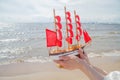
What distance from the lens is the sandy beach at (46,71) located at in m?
8.52

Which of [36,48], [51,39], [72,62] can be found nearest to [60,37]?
[51,39]

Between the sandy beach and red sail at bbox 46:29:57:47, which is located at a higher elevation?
red sail at bbox 46:29:57:47

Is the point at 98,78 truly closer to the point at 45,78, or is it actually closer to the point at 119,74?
the point at 119,74

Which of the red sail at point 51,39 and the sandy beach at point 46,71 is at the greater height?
the red sail at point 51,39

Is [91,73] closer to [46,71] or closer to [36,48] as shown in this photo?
[46,71]

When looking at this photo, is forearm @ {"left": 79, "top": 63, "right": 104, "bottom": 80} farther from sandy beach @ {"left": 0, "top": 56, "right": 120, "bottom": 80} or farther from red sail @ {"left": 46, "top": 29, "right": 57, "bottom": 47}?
sandy beach @ {"left": 0, "top": 56, "right": 120, "bottom": 80}

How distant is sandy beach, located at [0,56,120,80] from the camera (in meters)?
8.52

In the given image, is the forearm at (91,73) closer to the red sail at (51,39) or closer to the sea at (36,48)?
the red sail at (51,39)

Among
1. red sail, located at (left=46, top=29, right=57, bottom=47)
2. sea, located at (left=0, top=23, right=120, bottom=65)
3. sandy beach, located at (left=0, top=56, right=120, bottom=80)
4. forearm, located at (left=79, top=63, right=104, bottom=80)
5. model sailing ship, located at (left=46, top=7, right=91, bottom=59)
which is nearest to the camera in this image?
forearm, located at (left=79, top=63, right=104, bottom=80)

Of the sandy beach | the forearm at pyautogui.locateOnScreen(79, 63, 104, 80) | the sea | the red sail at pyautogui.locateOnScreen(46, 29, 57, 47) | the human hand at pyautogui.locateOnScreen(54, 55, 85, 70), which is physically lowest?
the sandy beach

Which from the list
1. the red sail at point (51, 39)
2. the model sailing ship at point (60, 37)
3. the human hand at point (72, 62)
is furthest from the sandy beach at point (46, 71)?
the human hand at point (72, 62)

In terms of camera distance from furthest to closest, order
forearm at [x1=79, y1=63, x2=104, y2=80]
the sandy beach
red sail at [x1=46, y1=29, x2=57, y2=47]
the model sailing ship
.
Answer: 1. the sandy beach
2. red sail at [x1=46, y1=29, x2=57, y2=47]
3. the model sailing ship
4. forearm at [x1=79, y1=63, x2=104, y2=80]

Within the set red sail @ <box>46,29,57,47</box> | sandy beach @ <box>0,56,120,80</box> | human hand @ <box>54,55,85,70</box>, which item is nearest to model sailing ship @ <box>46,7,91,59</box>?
red sail @ <box>46,29,57,47</box>

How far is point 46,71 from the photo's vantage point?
959 cm
